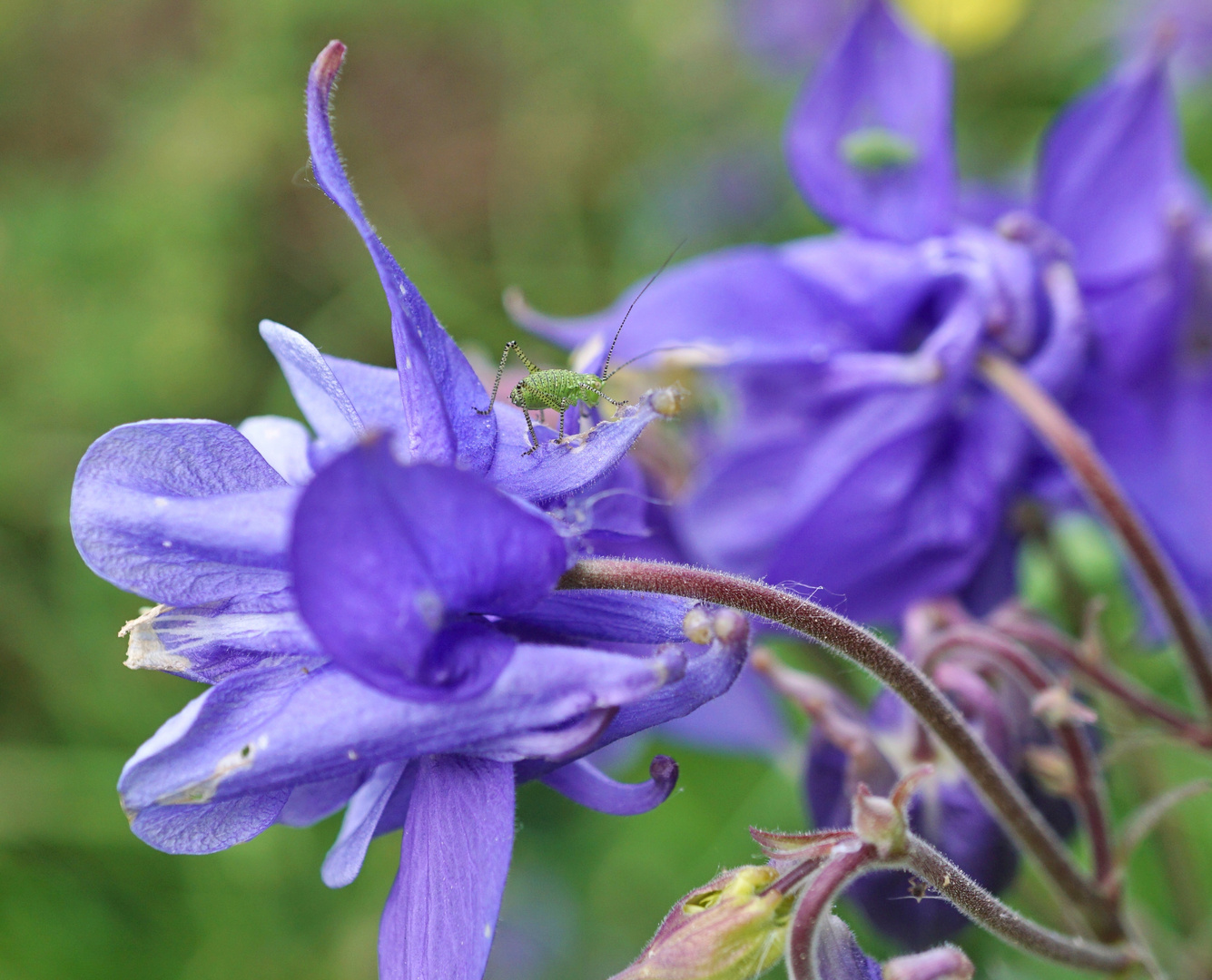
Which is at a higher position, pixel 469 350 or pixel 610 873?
pixel 469 350

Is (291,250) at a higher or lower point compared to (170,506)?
higher

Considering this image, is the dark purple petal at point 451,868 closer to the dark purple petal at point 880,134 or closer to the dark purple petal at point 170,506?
the dark purple petal at point 170,506

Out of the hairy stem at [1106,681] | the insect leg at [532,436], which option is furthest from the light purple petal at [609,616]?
the hairy stem at [1106,681]

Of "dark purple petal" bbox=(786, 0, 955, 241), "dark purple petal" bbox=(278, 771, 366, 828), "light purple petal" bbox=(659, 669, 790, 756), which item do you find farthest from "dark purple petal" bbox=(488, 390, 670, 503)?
"light purple petal" bbox=(659, 669, 790, 756)

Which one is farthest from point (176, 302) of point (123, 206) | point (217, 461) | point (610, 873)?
point (217, 461)

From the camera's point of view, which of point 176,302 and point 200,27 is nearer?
point 176,302

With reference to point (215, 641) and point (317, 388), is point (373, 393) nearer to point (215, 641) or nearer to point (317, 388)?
point (317, 388)

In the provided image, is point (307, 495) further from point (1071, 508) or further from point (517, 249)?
point (517, 249)

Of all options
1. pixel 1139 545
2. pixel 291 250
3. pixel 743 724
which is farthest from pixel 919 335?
pixel 291 250
